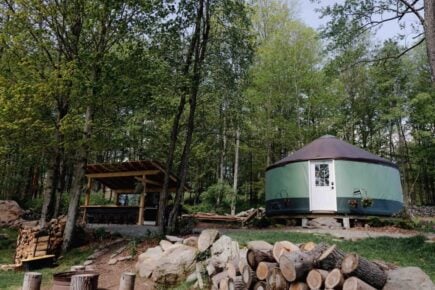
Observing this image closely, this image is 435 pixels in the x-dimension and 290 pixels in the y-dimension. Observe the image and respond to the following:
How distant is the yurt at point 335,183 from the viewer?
11508mm

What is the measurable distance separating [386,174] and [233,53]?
708 centimetres

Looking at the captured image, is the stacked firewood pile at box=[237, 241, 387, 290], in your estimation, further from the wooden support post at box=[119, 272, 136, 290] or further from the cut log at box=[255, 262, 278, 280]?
the wooden support post at box=[119, 272, 136, 290]

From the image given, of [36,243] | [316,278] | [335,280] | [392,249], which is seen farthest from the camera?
[36,243]

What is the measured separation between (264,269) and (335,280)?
85 centimetres

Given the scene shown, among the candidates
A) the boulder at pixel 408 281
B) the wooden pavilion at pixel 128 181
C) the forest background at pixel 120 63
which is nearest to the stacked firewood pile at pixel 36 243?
the forest background at pixel 120 63

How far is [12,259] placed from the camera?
319 inches

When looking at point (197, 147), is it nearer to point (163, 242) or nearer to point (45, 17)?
point (45, 17)

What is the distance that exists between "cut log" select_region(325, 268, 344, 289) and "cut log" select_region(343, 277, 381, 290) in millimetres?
49

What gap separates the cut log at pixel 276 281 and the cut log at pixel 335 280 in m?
0.44

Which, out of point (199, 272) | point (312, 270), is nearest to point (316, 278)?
point (312, 270)

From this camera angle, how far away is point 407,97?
68.8 feet

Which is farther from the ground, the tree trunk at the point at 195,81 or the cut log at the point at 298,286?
the tree trunk at the point at 195,81

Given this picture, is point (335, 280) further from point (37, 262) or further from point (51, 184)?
point (51, 184)

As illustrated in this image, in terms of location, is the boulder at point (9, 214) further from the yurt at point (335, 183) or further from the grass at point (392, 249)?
the grass at point (392, 249)
